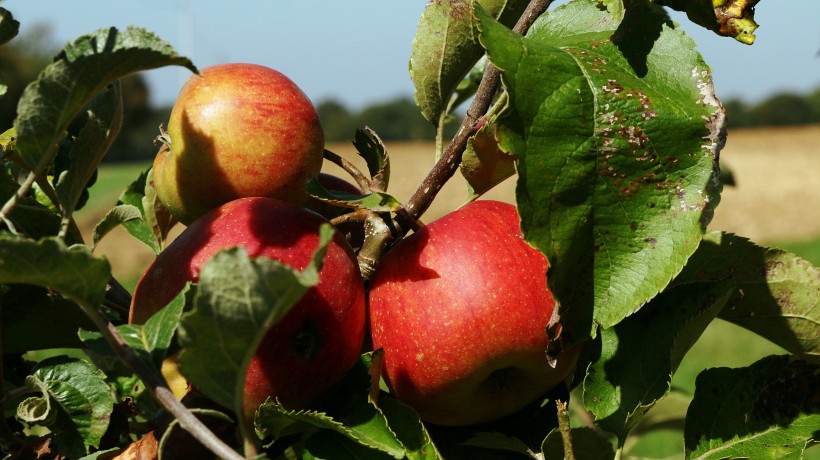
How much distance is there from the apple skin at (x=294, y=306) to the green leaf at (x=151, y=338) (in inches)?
3.4

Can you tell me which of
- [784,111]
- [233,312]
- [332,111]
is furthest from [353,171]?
[332,111]

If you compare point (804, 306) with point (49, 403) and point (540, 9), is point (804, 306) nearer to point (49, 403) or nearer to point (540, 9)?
point (540, 9)

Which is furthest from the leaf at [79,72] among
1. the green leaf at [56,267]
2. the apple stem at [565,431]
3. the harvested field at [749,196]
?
the harvested field at [749,196]

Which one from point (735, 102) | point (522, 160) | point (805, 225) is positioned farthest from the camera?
point (735, 102)

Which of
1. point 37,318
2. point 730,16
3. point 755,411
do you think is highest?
point 730,16

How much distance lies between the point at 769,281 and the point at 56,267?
583 mm

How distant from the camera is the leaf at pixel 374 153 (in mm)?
753

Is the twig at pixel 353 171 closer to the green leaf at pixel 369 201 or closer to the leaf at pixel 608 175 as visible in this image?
the green leaf at pixel 369 201

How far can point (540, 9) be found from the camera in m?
0.69

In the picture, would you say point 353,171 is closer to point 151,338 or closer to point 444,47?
point 444,47

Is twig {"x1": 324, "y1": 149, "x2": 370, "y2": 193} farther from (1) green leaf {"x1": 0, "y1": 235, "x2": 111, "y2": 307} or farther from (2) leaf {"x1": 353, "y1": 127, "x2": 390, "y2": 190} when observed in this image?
(1) green leaf {"x1": 0, "y1": 235, "x2": 111, "y2": 307}

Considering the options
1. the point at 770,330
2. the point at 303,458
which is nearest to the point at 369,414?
the point at 303,458

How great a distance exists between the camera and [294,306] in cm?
62

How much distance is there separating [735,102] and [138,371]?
3276 cm
